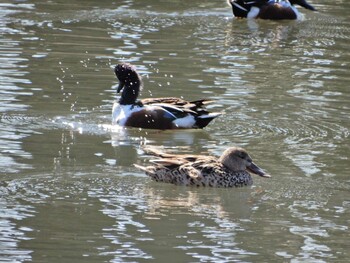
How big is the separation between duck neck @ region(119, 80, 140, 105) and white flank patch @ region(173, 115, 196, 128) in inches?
25.2

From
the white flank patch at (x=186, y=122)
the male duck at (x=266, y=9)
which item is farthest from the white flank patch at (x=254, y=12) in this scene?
the white flank patch at (x=186, y=122)

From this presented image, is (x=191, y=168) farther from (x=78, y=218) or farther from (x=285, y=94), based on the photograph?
(x=285, y=94)

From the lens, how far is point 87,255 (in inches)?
334

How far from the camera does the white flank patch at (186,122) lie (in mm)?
13312

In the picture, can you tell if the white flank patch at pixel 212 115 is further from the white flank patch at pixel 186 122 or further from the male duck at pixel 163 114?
the white flank patch at pixel 186 122

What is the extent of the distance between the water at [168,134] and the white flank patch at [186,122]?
82 mm

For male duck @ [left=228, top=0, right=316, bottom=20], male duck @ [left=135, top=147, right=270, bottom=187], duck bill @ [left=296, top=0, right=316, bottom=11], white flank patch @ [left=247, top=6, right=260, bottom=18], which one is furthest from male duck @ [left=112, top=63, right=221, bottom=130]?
duck bill @ [left=296, top=0, right=316, bottom=11]

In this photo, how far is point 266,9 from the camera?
21.7 metres

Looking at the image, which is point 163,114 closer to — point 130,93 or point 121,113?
point 121,113

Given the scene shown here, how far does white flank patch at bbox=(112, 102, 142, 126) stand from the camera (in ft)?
43.7

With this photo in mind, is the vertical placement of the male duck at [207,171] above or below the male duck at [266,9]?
below

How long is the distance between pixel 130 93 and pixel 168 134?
803 mm

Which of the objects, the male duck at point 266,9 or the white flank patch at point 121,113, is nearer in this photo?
the white flank patch at point 121,113

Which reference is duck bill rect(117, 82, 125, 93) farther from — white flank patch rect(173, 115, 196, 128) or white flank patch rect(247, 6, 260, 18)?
white flank patch rect(247, 6, 260, 18)
